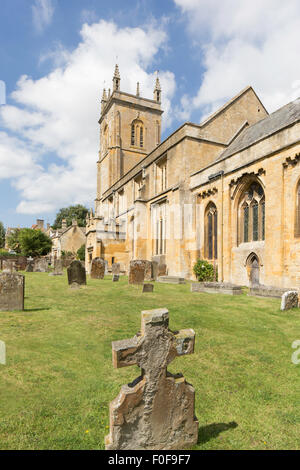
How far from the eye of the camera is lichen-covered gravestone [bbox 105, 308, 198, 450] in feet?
7.51

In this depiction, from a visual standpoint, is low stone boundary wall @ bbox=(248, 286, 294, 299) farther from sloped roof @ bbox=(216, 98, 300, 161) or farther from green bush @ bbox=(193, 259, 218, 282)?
sloped roof @ bbox=(216, 98, 300, 161)

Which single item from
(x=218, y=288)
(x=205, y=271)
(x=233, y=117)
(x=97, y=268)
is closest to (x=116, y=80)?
(x=233, y=117)

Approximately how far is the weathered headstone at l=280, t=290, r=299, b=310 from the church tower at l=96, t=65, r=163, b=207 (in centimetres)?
3362

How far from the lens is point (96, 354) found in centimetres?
454

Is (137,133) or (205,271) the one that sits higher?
(137,133)

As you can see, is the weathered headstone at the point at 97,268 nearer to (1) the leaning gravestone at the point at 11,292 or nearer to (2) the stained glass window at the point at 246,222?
(2) the stained glass window at the point at 246,222

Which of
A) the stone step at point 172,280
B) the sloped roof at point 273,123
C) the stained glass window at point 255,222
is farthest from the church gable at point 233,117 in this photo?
the stone step at point 172,280

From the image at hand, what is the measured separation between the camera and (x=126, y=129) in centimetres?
3947

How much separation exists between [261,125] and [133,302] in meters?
15.6

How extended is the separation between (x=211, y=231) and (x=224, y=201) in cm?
260

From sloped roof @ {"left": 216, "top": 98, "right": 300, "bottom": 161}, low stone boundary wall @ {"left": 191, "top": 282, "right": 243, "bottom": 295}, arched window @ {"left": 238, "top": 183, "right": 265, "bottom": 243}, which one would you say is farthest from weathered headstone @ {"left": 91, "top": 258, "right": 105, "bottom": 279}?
sloped roof @ {"left": 216, "top": 98, "right": 300, "bottom": 161}

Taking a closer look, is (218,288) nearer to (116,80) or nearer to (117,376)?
(117,376)
